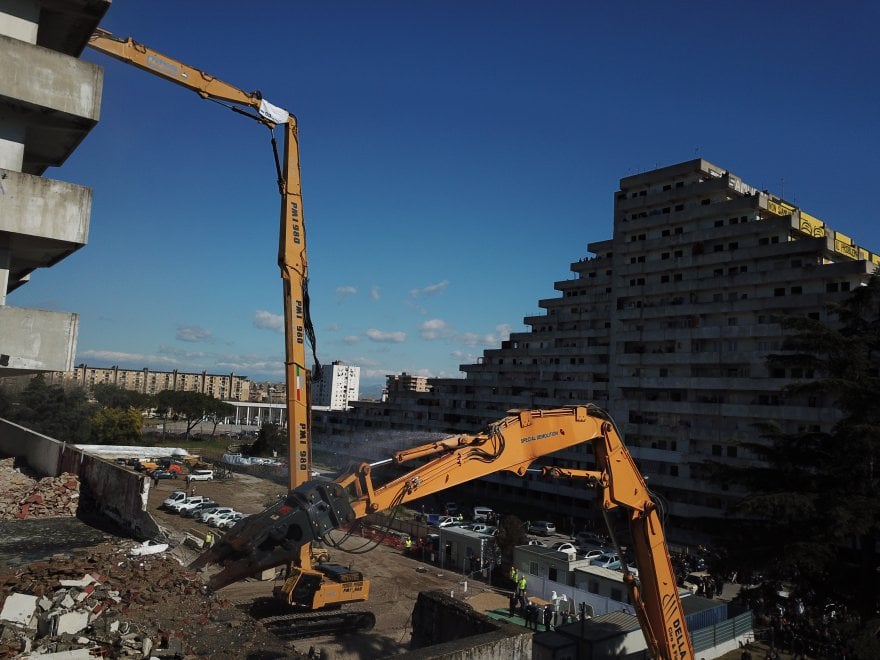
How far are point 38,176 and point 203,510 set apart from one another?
117 feet

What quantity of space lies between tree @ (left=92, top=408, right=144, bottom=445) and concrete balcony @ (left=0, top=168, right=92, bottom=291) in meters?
63.6

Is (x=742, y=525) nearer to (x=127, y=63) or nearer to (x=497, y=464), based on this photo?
(x=497, y=464)

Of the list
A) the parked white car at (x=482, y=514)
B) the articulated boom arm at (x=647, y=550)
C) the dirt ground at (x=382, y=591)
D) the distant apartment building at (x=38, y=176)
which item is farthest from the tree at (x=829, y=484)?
the parked white car at (x=482, y=514)

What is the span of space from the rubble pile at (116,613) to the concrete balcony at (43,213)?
4055mm

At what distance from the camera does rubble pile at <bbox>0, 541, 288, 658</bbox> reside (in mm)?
6590

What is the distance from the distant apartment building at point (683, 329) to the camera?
3969cm

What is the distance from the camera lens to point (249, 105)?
1841 cm

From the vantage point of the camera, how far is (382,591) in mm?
25984

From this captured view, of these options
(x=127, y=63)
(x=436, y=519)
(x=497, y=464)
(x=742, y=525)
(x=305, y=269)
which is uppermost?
(x=127, y=63)

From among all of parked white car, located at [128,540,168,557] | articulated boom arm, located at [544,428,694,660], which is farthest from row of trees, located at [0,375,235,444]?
articulated boom arm, located at [544,428,694,660]

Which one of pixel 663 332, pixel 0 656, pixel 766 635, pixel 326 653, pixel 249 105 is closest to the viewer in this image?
pixel 0 656

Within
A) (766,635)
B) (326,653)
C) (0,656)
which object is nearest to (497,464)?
(0,656)

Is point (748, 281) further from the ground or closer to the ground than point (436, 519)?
further from the ground

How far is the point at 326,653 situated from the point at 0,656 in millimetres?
12444
